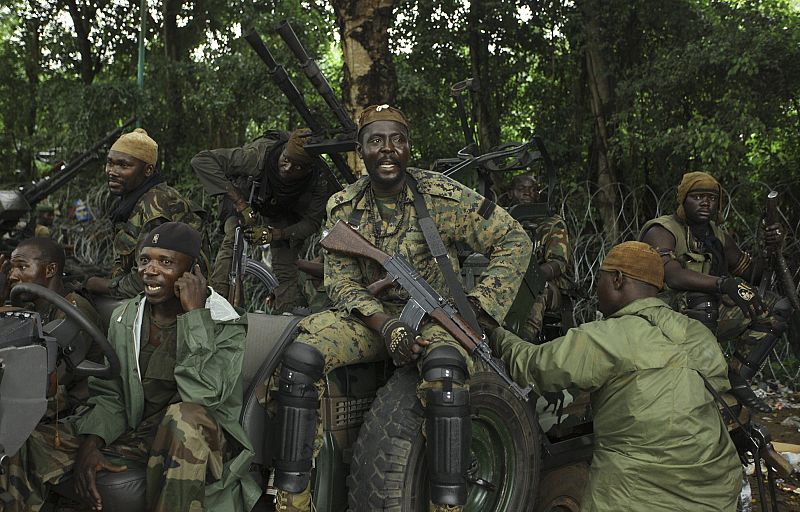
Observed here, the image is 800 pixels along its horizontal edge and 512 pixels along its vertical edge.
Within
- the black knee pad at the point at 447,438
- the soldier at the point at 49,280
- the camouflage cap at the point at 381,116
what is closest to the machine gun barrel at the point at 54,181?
the soldier at the point at 49,280

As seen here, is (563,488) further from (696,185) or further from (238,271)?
(238,271)

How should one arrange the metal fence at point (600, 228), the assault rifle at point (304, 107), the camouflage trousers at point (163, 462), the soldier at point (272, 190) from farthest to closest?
the metal fence at point (600, 228) → the soldier at point (272, 190) → the assault rifle at point (304, 107) → the camouflage trousers at point (163, 462)

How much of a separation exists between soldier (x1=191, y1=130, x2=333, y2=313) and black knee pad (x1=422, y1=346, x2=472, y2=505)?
3199mm

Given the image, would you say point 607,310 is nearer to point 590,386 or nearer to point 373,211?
point 590,386

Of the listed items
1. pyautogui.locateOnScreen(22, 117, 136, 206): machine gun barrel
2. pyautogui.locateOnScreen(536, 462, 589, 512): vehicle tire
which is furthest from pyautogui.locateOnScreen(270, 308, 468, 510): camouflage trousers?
pyautogui.locateOnScreen(22, 117, 136, 206): machine gun barrel

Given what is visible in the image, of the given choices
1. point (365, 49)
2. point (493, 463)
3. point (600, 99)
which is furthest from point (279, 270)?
point (600, 99)

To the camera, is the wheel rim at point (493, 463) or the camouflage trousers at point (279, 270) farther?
the camouflage trousers at point (279, 270)

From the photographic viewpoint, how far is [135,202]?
15.0ft

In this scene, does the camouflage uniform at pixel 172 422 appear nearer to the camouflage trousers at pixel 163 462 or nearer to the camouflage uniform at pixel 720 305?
the camouflage trousers at pixel 163 462

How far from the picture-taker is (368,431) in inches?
124

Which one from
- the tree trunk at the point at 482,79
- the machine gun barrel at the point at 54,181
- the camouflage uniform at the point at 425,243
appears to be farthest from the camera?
the tree trunk at the point at 482,79

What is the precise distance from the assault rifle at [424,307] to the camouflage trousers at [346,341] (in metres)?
0.05

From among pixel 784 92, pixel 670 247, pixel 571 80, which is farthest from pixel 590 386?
pixel 571 80

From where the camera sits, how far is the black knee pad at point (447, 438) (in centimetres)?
305
